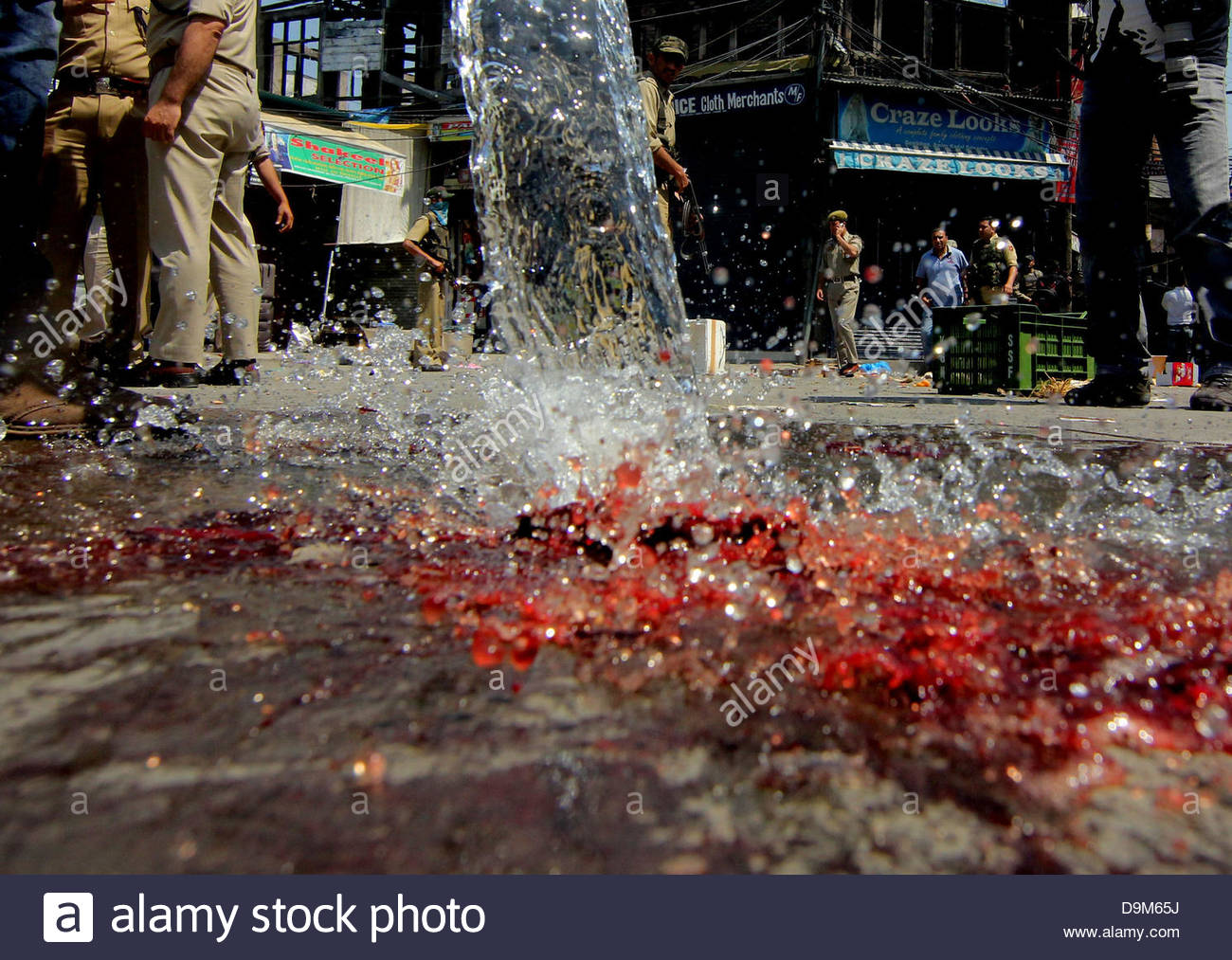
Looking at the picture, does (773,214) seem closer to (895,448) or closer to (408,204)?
(408,204)

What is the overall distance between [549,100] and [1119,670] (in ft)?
8.89

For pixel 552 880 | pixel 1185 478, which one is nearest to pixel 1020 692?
pixel 552 880

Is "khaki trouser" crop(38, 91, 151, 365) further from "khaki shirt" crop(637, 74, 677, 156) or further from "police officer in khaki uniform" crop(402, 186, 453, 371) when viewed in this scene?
"police officer in khaki uniform" crop(402, 186, 453, 371)

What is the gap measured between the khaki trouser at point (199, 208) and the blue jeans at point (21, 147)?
27.0 inches

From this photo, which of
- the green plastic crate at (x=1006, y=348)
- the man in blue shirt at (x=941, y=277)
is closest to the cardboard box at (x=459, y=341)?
the man in blue shirt at (x=941, y=277)

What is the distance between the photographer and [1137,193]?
4.68m

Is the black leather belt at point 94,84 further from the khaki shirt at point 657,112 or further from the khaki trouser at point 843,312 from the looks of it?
the khaki trouser at point 843,312

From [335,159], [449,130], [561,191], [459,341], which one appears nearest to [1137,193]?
[561,191]

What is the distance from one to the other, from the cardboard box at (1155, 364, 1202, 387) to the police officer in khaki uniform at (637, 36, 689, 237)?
7.81m

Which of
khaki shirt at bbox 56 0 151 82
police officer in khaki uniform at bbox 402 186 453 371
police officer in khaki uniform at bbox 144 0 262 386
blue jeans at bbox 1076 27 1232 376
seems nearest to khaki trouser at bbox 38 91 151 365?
khaki shirt at bbox 56 0 151 82

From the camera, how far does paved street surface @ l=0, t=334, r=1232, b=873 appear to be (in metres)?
0.81

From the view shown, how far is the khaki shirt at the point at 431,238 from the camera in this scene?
8.98 metres

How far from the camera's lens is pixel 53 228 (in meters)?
3.84

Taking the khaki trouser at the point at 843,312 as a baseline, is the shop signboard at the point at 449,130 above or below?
above
